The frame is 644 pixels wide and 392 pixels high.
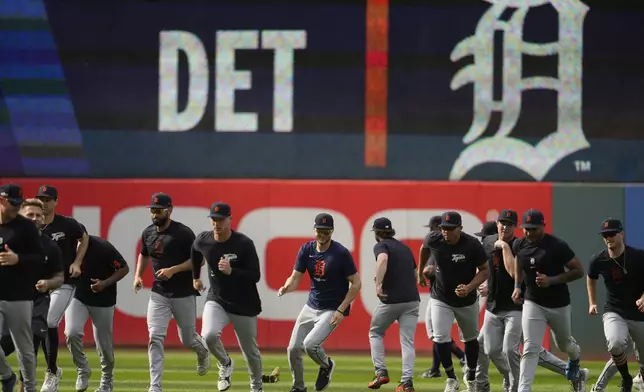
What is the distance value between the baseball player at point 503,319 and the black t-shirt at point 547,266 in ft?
2.06

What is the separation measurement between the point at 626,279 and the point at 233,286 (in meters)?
4.32

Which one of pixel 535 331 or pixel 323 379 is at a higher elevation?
A: pixel 535 331

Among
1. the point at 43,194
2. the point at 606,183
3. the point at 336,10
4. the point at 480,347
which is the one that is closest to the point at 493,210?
the point at 606,183

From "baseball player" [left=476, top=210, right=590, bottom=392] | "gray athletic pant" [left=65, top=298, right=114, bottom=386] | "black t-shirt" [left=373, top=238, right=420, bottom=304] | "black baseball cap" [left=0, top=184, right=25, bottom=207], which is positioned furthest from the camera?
"black t-shirt" [left=373, top=238, right=420, bottom=304]

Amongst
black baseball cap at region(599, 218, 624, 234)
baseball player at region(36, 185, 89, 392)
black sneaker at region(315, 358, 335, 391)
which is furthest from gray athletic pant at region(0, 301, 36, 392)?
black baseball cap at region(599, 218, 624, 234)

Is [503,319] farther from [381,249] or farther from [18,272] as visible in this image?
[18,272]

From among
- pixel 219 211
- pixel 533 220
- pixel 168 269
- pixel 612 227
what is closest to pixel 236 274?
pixel 219 211

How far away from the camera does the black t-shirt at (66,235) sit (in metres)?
14.4

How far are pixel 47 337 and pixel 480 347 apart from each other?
5071 mm

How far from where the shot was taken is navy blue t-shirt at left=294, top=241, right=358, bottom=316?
14.2 meters

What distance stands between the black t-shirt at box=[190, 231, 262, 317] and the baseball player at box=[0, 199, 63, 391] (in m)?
1.77

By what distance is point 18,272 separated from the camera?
12.0 meters

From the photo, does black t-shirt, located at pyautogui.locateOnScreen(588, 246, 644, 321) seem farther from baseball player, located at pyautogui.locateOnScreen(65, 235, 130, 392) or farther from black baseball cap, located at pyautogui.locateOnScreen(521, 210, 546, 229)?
baseball player, located at pyautogui.locateOnScreen(65, 235, 130, 392)

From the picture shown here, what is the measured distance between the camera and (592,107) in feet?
66.6
